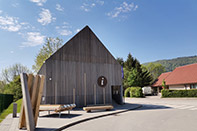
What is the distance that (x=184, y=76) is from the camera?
33688mm

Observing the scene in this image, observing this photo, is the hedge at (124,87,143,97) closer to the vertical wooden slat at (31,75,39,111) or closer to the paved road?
the paved road

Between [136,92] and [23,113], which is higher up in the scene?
[23,113]

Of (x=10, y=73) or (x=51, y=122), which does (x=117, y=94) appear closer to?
(x=51, y=122)

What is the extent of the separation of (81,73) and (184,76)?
26.6 metres

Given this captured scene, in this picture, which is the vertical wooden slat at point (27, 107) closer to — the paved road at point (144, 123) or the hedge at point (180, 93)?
the paved road at point (144, 123)

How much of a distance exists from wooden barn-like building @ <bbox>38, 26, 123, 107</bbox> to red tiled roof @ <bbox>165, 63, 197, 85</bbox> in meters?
19.9

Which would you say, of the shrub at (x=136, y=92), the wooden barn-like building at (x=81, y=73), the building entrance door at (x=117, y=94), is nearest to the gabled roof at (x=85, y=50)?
the wooden barn-like building at (x=81, y=73)

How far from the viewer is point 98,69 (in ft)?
56.3

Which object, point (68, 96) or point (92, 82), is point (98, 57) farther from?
point (68, 96)

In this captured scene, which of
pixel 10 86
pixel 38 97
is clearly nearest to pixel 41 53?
pixel 10 86

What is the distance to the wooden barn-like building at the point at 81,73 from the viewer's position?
48.2 ft

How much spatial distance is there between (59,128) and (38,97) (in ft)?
5.86

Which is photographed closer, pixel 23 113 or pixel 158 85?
pixel 23 113

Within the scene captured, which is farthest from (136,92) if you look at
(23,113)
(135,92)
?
(23,113)
